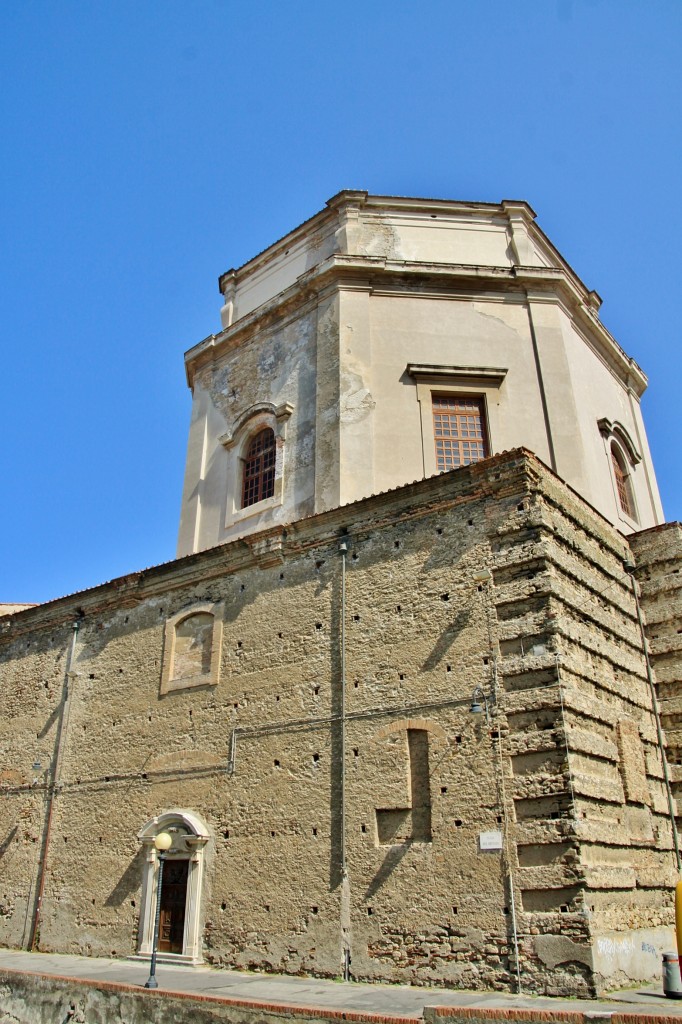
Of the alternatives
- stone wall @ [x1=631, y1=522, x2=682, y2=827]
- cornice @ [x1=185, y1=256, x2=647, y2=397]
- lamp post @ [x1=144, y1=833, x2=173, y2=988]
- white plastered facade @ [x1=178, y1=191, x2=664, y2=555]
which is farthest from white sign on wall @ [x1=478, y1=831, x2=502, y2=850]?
cornice @ [x1=185, y1=256, x2=647, y2=397]

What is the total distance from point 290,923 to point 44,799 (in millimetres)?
6645

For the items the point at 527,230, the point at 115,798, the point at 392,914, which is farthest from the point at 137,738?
the point at 527,230

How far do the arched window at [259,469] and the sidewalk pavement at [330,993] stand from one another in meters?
8.35

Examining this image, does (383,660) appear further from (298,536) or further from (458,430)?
(458,430)

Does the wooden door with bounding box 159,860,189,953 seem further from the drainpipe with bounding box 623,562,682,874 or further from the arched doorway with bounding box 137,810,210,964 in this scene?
the drainpipe with bounding box 623,562,682,874

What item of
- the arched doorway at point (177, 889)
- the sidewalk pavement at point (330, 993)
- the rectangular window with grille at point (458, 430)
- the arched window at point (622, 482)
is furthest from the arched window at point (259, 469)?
the sidewalk pavement at point (330, 993)

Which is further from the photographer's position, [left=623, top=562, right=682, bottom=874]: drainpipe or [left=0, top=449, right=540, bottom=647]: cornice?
[left=623, top=562, right=682, bottom=874]: drainpipe

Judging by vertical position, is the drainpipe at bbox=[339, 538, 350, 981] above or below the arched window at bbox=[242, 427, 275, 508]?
below

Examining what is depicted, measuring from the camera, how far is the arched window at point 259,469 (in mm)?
16422

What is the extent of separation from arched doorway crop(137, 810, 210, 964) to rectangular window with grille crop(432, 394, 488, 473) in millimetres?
7467

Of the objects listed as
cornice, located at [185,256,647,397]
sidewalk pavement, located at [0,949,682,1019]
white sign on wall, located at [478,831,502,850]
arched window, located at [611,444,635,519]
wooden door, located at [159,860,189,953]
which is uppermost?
cornice, located at [185,256,647,397]

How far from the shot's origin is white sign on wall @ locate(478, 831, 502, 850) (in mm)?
9891

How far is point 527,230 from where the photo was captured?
1766 cm

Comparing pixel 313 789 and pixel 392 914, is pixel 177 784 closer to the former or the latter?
pixel 313 789
